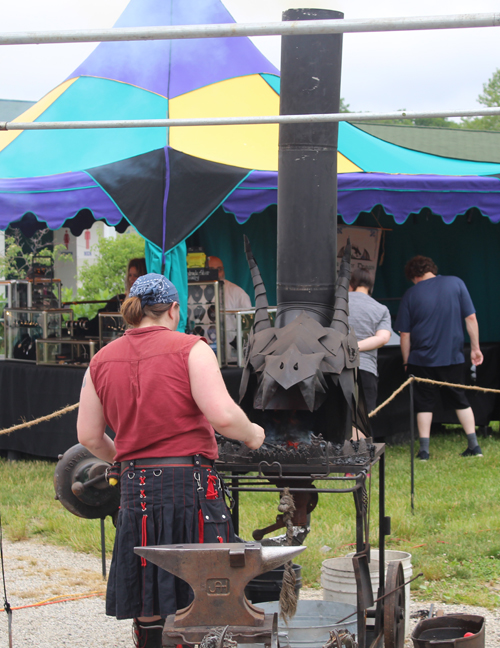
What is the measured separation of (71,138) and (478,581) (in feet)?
17.7

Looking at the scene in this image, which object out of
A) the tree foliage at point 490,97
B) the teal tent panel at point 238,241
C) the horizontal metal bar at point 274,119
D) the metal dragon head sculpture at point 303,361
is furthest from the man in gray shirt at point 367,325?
the tree foliage at point 490,97

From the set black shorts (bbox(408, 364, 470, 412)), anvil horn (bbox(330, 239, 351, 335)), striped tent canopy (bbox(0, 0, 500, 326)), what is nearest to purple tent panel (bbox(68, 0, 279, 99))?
striped tent canopy (bbox(0, 0, 500, 326))

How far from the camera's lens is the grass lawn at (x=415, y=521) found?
4492 millimetres

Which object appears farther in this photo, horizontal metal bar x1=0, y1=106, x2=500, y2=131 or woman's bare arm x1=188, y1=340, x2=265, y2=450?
woman's bare arm x1=188, y1=340, x2=265, y2=450

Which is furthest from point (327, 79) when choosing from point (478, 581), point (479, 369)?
point (479, 369)

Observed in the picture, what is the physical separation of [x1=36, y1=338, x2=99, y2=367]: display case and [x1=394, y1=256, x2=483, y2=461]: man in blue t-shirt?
303 centimetres

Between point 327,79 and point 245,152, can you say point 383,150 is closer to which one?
point 245,152

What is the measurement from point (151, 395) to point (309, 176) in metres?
1.71

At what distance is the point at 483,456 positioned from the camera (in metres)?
7.50

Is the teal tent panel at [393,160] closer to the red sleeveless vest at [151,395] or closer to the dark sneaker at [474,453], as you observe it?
the dark sneaker at [474,453]

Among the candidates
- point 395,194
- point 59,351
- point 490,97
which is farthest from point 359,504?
point 490,97

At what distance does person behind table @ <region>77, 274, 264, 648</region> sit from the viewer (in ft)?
9.19

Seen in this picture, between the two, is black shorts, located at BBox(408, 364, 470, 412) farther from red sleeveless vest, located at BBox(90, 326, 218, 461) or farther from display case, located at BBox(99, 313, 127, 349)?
red sleeveless vest, located at BBox(90, 326, 218, 461)

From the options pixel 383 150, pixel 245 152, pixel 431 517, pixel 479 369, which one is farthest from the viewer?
pixel 479 369
